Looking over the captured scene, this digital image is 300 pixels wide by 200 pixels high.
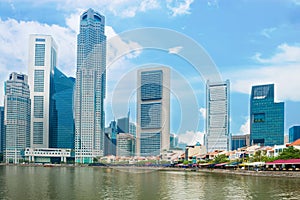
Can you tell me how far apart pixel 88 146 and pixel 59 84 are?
40.7 feet

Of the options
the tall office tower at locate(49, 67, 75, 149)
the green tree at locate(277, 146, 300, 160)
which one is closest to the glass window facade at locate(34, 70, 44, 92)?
the tall office tower at locate(49, 67, 75, 149)

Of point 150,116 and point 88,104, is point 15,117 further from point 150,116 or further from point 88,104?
point 150,116

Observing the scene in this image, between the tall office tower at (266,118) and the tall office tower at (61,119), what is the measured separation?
25642mm

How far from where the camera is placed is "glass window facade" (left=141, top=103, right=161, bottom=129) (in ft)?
35.3

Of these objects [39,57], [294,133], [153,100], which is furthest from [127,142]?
[39,57]

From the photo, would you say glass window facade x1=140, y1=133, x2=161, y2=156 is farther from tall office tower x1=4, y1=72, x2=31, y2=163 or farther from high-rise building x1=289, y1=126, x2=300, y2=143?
tall office tower x1=4, y1=72, x2=31, y2=163

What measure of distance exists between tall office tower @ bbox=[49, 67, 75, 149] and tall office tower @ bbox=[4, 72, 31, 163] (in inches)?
188

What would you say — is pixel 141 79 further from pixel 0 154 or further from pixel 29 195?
pixel 0 154

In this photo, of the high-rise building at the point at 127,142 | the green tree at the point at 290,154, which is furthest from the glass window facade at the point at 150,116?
the green tree at the point at 290,154

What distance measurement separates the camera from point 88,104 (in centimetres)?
4922

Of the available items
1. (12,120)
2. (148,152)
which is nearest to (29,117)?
(12,120)

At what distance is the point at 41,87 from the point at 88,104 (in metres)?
13.9

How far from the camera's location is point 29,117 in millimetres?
58938

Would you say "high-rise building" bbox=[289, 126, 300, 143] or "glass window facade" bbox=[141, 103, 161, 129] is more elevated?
"glass window facade" bbox=[141, 103, 161, 129]
